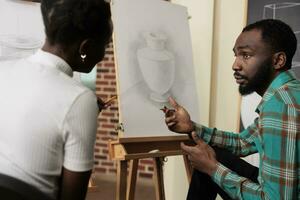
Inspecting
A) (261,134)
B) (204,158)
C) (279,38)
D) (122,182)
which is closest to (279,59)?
(279,38)

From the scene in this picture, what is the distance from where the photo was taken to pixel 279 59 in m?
1.43

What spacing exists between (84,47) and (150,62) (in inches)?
38.8

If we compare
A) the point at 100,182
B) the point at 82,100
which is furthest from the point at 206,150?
the point at 100,182

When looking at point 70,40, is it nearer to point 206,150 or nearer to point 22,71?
point 22,71

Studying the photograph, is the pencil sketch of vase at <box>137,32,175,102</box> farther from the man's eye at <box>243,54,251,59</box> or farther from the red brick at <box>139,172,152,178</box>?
the red brick at <box>139,172,152,178</box>

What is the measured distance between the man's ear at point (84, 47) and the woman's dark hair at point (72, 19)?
0.01 metres

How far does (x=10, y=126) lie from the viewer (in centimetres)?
91

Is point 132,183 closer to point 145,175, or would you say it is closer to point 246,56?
point 246,56

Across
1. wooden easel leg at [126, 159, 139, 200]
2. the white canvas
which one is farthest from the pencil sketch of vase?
wooden easel leg at [126, 159, 139, 200]

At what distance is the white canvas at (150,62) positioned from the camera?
6.13ft

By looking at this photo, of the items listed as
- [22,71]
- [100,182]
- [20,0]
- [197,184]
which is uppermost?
[20,0]

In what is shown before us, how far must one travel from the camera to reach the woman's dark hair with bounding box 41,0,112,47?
3.18 ft

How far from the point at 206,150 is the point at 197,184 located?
247 mm

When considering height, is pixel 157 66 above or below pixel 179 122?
above
